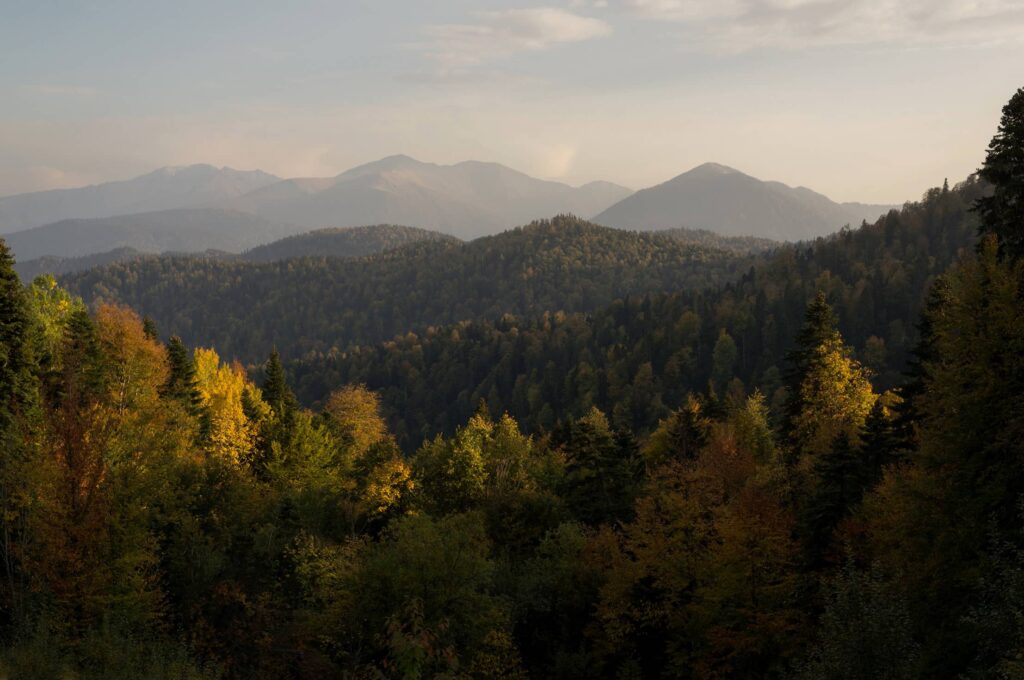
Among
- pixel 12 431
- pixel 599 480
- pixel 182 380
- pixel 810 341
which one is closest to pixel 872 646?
pixel 810 341

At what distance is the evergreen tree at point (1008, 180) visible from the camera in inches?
904

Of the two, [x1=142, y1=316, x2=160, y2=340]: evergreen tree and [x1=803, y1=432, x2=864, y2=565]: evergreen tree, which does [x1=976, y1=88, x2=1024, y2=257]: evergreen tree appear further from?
[x1=142, y1=316, x2=160, y2=340]: evergreen tree

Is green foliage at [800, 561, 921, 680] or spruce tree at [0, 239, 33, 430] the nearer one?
green foliage at [800, 561, 921, 680]

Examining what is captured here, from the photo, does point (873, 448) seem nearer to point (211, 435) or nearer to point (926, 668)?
point (926, 668)

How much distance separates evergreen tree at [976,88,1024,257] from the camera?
75.4 feet

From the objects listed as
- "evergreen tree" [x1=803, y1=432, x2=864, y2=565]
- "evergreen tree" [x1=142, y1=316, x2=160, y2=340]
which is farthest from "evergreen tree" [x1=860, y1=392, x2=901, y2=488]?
"evergreen tree" [x1=142, y1=316, x2=160, y2=340]

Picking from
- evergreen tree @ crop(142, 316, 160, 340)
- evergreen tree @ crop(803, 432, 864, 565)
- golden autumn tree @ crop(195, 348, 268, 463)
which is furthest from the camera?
evergreen tree @ crop(142, 316, 160, 340)

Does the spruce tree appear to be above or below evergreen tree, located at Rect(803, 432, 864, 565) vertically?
above

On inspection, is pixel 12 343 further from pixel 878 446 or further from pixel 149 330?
pixel 878 446

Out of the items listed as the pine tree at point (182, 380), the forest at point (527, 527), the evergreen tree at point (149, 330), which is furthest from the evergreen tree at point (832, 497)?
the evergreen tree at point (149, 330)

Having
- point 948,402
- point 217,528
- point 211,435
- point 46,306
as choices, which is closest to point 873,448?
point 948,402

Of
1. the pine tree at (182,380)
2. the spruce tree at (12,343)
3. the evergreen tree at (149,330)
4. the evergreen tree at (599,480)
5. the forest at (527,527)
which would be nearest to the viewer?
the forest at (527,527)

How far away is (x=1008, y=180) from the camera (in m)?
23.7

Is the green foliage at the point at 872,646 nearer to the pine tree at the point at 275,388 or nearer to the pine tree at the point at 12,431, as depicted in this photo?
the pine tree at the point at 12,431
